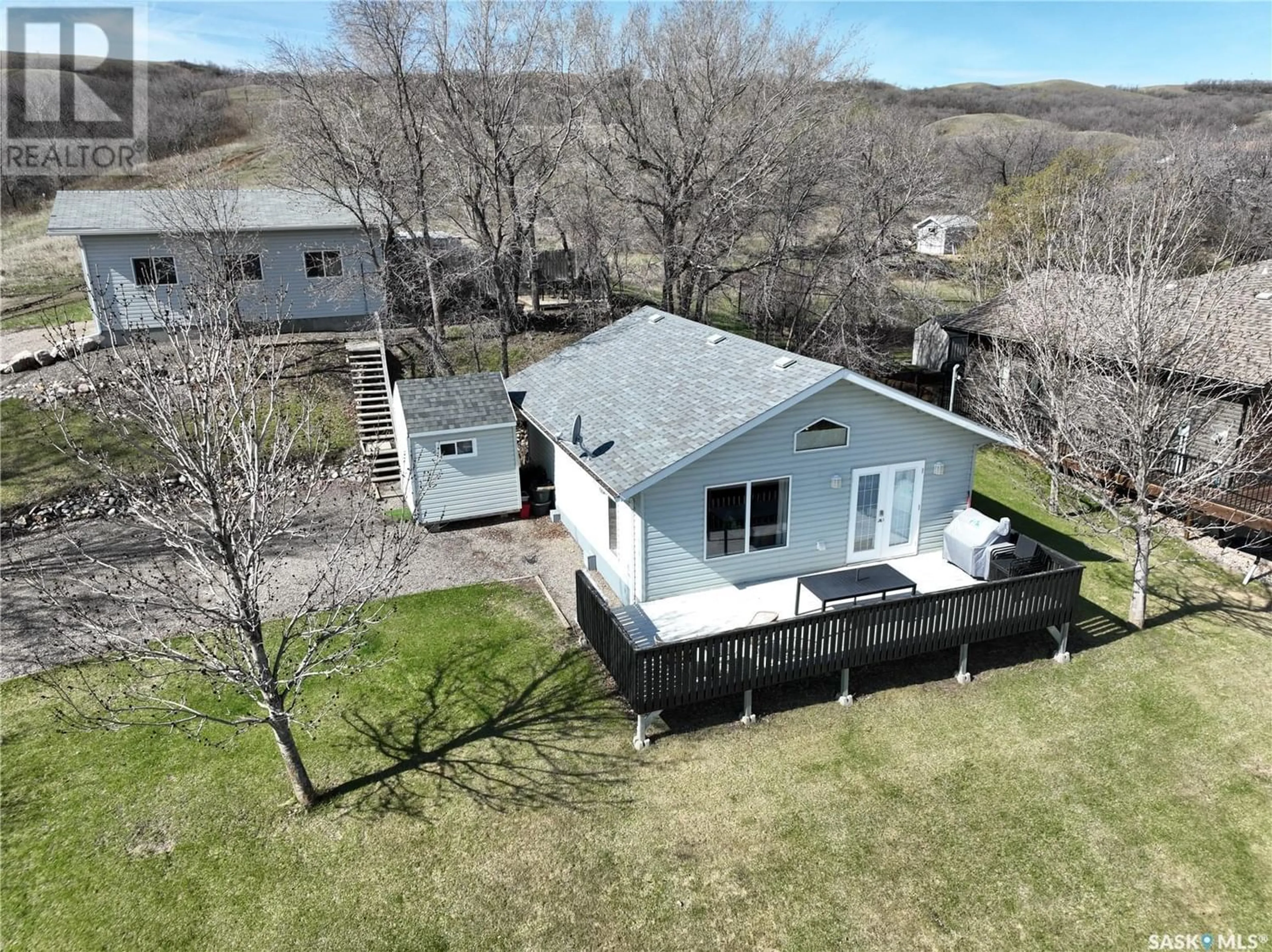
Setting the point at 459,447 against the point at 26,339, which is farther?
the point at 26,339

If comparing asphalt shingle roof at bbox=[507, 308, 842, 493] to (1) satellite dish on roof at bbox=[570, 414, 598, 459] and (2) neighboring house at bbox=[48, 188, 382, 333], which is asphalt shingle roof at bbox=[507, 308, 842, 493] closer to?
(1) satellite dish on roof at bbox=[570, 414, 598, 459]

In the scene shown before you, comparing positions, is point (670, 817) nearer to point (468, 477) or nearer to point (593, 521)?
point (593, 521)

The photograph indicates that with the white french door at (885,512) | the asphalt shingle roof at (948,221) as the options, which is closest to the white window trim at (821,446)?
the white french door at (885,512)

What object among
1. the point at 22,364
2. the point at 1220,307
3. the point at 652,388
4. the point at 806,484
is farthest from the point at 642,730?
the point at 22,364

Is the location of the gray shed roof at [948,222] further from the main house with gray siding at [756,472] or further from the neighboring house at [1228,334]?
the main house with gray siding at [756,472]

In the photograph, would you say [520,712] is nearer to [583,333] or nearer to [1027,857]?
[1027,857]

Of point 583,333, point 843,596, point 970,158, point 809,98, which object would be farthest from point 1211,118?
point 843,596
